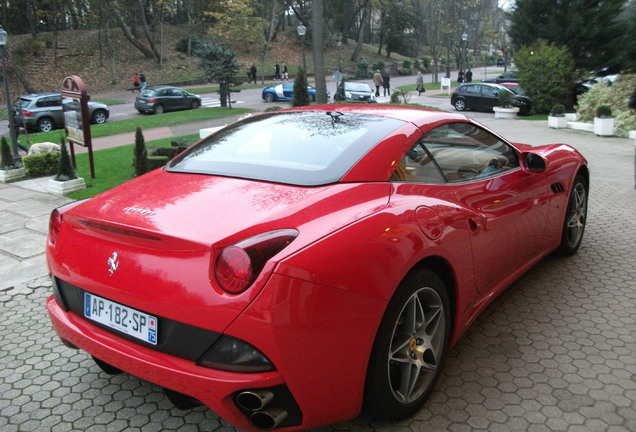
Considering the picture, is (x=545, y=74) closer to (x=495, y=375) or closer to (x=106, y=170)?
(x=106, y=170)

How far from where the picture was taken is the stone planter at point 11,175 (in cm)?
1049

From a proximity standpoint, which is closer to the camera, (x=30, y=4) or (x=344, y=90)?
(x=344, y=90)

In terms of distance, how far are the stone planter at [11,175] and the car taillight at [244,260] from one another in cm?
1022

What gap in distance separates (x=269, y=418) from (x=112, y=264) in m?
0.97

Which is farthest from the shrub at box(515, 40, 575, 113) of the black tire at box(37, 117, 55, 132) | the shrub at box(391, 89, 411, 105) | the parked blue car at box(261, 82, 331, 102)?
the black tire at box(37, 117, 55, 132)

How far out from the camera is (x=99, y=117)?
77.4 ft

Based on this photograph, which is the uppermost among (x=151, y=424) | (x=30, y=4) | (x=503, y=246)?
(x=30, y=4)

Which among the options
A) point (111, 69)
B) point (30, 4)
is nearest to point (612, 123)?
point (111, 69)

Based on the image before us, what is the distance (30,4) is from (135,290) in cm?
4784

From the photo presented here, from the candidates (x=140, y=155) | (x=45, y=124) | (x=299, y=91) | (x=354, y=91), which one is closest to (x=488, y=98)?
(x=354, y=91)

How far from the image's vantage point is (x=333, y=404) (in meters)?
2.22

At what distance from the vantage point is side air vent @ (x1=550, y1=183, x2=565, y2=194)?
4.24 metres

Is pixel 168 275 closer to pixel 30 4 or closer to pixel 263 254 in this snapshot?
pixel 263 254

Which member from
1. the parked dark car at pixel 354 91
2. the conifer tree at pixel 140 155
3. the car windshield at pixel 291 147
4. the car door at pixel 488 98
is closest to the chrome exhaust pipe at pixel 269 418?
the car windshield at pixel 291 147
